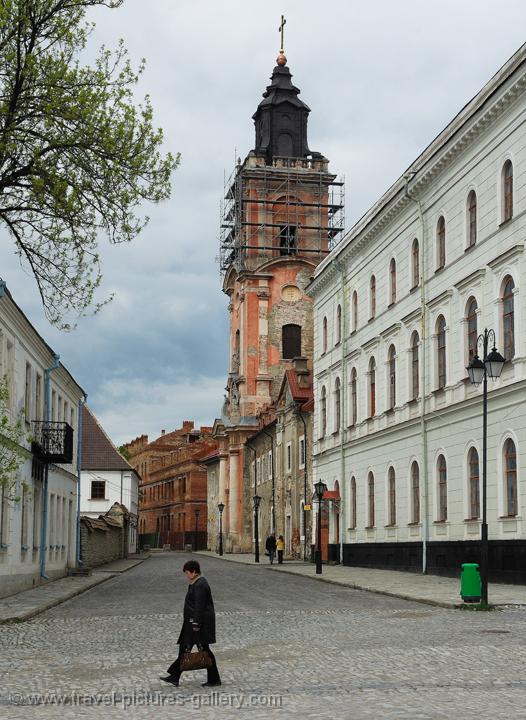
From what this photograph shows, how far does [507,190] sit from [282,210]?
5170 centimetres

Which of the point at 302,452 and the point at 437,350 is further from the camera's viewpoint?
Result: the point at 302,452

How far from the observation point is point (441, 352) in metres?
33.1

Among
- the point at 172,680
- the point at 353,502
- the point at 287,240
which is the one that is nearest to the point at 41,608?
the point at 172,680

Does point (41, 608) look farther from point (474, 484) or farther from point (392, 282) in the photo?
point (392, 282)

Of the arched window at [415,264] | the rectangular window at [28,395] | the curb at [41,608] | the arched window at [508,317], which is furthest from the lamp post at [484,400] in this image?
the arched window at [415,264]

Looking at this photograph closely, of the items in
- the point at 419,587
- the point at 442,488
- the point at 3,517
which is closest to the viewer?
the point at 3,517

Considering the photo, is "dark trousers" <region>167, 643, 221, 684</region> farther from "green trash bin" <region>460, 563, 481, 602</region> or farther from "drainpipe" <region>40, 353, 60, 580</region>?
"drainpipe" <region>40, 353, 60, 580</region>

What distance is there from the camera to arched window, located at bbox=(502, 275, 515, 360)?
89.6 ft

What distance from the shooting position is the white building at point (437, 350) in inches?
1077

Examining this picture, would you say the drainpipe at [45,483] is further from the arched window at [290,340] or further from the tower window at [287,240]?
the tower window at [287,240]

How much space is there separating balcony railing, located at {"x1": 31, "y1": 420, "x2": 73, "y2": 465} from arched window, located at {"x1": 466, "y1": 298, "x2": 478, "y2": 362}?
11.6m

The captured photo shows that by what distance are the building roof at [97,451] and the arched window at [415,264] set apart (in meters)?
33.8

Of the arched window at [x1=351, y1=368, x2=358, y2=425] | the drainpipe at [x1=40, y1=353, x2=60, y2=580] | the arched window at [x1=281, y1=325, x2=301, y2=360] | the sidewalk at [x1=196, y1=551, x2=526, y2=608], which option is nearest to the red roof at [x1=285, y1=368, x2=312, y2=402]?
the arched window at [x1=351, y1=368, x2=358, y2=425]

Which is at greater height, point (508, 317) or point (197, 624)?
point (508, 317)
